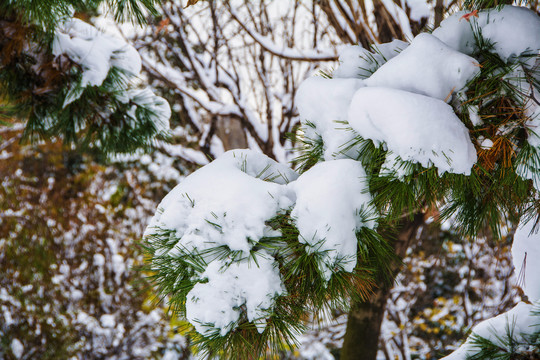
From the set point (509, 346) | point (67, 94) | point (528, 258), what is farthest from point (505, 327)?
point (67, 94)

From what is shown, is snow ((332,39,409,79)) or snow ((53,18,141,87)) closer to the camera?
snow ((332,39,409,79))

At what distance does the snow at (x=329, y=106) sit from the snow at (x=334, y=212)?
0.09m

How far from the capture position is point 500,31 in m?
0.88

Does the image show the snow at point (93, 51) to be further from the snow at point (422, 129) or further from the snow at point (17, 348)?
the snow at point (17, 348)

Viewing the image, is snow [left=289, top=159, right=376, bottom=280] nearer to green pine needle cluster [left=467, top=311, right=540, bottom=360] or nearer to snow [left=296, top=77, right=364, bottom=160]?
snow [left=296, top=77, right=364, bottom=160]

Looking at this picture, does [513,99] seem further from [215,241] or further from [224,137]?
[224,137]

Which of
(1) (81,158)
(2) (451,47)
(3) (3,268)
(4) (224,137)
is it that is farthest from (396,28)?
(1) (81,158)

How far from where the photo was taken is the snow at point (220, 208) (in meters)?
0.86

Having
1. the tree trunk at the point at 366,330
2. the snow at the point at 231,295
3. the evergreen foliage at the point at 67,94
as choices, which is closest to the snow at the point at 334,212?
the snow at the point at 231,295

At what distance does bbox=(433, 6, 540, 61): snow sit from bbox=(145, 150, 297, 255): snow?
59 centimetres

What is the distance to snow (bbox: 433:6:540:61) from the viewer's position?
34.1 inches

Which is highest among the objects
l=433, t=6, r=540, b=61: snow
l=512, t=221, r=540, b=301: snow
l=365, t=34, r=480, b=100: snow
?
l=433, t=6, r=540, b=61: snow

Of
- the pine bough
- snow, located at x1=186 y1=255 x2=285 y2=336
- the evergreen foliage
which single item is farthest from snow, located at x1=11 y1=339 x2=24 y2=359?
snow, located at x1=186 y1=255 x2=285 y2=336

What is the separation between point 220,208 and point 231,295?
0.66 ft
